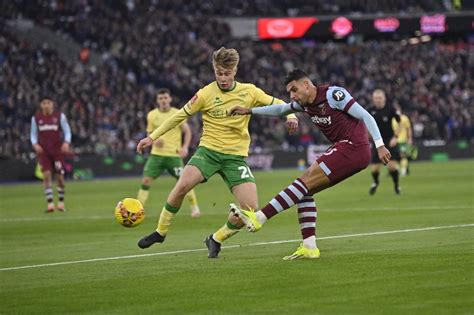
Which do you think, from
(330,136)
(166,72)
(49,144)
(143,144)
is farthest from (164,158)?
(166,72)

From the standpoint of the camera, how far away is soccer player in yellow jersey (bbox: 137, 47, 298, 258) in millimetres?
13930

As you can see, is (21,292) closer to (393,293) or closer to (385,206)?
(393,293)

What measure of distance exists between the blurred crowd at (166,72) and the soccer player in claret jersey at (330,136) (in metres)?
29.8

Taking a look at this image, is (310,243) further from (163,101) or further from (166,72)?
(166,72)

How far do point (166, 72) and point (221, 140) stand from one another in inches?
1517

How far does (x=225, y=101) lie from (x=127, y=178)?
29.3 meters

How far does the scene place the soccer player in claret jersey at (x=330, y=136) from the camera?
1262 centimetres

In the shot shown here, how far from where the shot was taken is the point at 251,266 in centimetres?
1257

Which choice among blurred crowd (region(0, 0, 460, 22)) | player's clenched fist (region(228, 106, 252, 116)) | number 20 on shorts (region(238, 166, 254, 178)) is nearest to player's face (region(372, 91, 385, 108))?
number 20 on shorts (region(238, 166, 254, 178))

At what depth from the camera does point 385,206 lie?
76.9 ft

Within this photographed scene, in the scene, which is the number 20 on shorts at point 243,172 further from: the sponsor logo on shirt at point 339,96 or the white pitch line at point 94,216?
the white pitch line at point 94,216

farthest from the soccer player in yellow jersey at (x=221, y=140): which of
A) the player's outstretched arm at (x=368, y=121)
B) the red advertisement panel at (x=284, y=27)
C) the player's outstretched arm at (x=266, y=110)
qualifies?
the red advertisement panel at (x=284, y=27)

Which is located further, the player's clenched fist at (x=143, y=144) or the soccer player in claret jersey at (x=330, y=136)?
the player's clenched fist at (x=143, y=144)

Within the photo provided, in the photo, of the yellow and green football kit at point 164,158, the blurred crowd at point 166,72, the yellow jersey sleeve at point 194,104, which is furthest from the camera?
the blurred crowd at point 166,72
